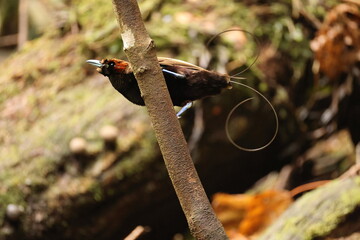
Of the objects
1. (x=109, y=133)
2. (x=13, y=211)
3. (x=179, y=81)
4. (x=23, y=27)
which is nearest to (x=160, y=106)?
(x=179, y=81)

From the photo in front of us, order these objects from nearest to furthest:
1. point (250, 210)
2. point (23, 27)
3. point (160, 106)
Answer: point (160, 106)
point (250, 210)
point (23, 27)

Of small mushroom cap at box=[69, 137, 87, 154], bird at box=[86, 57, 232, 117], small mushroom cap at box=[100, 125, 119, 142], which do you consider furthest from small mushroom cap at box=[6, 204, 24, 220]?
bird at box=[86, 57, 232, 117]

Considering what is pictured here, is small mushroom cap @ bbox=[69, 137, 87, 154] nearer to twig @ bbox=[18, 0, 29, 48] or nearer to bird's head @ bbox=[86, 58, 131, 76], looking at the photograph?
bird's head @ bbox=[86, 58, 131, 76]

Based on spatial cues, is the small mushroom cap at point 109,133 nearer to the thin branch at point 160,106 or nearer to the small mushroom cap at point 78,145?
the small mushroom cap at point 78,145

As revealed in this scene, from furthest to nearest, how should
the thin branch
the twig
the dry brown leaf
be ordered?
1. the twig
2. the dry brown leaf
3. the thin branch

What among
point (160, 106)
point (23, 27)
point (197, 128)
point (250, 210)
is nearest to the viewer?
point (160, 106)

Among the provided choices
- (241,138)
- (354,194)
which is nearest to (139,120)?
(241,138)

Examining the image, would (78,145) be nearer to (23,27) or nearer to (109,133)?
(109,133)
